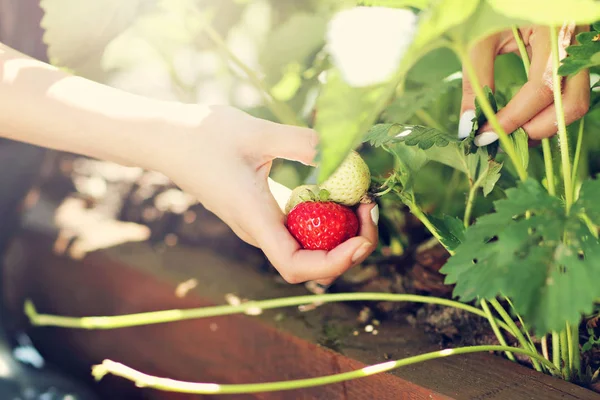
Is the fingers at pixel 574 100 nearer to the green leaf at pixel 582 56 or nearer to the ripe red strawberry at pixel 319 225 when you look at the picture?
the green leaf at pixel 582 56

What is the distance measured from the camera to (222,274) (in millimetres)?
1011

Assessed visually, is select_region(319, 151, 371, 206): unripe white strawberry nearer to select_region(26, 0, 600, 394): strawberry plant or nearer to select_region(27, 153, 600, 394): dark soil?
select_region(26, 0, 600, 394): strawberry plant

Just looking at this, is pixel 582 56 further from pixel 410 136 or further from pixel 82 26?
pixel 82 26

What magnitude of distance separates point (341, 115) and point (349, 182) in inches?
12.6

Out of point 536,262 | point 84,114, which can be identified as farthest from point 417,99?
point 84,114

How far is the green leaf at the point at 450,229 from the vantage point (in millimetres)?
635

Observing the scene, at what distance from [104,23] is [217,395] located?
1.94ft

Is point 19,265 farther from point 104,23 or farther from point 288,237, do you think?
point 288,237

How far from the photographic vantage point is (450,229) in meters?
0.65

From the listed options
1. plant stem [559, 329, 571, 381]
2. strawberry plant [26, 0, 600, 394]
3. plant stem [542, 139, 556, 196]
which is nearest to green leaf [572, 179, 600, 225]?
strawberry plant [26, 0, 600, 394]

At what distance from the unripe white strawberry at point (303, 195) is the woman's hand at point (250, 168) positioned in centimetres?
5

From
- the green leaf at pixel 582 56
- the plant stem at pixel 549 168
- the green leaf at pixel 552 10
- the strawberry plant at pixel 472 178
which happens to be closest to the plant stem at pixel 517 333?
the strawberry plant at pixel 472 178

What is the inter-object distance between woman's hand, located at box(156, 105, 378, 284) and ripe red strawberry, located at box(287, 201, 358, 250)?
13 mm

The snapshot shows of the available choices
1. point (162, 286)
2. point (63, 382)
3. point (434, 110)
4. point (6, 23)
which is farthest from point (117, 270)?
point (434, 110)
